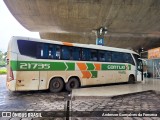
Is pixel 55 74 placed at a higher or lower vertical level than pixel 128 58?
lower

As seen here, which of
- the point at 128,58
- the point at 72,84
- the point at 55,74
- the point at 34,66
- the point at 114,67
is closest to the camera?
the point at 34,66

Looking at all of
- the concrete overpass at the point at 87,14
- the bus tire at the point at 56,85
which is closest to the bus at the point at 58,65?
the bus tire at the point at 56,85

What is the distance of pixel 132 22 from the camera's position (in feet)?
65.9

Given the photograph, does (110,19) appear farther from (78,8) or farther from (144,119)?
(144,119)

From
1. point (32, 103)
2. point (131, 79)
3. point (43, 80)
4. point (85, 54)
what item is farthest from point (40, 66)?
point (131, 79)

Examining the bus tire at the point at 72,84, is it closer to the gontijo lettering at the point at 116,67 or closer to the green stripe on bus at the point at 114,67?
the green stripe on bus at the point at 114,67

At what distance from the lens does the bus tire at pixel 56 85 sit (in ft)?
33.2

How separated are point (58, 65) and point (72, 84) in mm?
1545

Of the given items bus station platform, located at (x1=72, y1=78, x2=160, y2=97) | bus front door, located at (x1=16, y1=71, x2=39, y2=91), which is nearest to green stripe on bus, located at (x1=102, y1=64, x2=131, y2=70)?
bus station platform, located at (x1=72, y1=78, x2=160, y2=97)

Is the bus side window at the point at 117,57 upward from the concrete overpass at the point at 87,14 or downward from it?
downward

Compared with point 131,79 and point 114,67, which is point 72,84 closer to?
point 114,67

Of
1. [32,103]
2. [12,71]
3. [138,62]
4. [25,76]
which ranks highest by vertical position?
[138,62]

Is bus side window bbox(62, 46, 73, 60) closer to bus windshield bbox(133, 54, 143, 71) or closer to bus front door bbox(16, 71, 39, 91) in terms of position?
bus front door bbox(16, 71, 39, 91)

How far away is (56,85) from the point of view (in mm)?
10266
